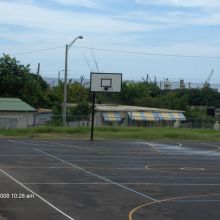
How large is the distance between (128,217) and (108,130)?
31092mm

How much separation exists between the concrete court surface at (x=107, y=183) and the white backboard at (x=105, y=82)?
7.95 meters

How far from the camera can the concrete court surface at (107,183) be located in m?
13.3

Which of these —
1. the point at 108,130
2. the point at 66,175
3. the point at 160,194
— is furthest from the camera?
the point at 108,130

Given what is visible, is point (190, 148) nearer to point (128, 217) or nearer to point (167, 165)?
point (167, 165)

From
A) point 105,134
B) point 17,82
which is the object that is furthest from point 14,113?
point 105,134

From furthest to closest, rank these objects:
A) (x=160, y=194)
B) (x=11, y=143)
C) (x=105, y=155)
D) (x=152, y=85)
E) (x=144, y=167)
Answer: (x=152, y=85)
(x=11, y=143)
(x=105, y=155)
(x=144, y=167)
(x=160, y=194)

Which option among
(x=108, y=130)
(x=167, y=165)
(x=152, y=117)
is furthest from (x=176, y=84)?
(x=167, y=165)

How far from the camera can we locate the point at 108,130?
43.9 metres

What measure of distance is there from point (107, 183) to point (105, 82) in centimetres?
2124

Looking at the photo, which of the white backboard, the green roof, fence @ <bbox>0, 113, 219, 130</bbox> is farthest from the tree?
the white backboard

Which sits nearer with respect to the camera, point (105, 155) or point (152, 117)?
point (105, 155)

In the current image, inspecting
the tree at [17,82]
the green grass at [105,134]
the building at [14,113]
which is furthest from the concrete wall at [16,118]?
the green grass at [105,134]

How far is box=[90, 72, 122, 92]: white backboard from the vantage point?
38.7 meters

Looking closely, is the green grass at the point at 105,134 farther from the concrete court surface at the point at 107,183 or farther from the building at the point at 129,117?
the building at the point at 129,117
